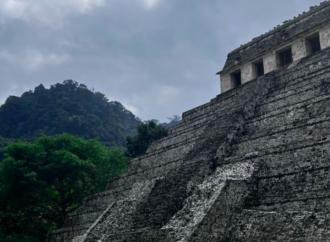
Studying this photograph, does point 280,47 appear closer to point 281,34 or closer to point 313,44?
point 281,34

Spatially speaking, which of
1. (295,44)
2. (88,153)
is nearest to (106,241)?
(88,153)

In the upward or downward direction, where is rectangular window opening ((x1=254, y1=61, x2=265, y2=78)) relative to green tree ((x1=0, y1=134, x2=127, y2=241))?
upward

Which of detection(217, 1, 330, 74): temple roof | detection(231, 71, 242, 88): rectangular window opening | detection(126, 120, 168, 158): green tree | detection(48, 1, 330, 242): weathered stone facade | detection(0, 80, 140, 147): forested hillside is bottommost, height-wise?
detection(48, 1, 330, 242): weathered stone facade

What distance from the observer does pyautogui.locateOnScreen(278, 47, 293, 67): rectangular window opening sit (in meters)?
19.8

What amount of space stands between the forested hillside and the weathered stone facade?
28915 millimetres

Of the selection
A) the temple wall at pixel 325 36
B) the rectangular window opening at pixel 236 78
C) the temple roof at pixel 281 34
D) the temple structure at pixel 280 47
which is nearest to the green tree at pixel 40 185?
the rectangular window opening at pixel 236 78

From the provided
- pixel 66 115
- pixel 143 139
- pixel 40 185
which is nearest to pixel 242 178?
pixel 40 185

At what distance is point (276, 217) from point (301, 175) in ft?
5.73

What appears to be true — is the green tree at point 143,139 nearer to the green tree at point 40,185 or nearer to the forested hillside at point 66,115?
the green tree at point 40,185

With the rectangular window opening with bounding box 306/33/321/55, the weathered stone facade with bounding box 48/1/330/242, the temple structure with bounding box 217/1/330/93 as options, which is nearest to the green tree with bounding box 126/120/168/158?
the temple structure with bounding box 217/1/330/93

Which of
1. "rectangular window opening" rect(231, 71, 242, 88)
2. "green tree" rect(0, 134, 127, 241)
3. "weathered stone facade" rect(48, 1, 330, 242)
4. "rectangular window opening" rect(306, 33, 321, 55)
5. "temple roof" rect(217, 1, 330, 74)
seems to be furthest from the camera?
"rectangular window opening" rect(231, 71, 242, 88)

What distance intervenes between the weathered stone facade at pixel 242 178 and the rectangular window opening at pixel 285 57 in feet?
5.61

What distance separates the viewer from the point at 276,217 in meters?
8.06

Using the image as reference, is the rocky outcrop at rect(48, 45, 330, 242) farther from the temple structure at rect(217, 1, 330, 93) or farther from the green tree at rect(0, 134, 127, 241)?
the green tree at rect(0, 134, 127, 241)
